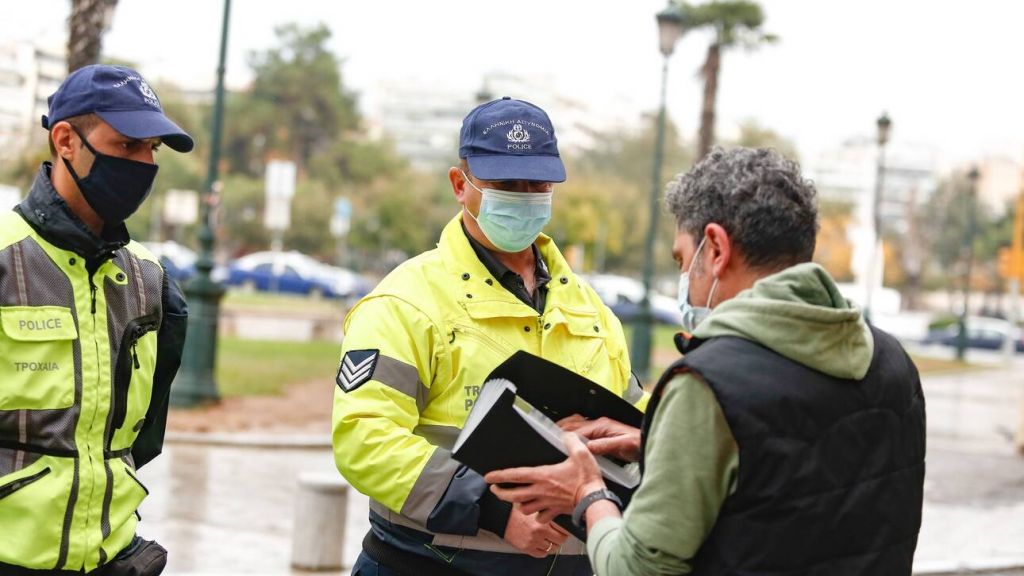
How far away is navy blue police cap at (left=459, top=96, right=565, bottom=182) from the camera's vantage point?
10.8 ft

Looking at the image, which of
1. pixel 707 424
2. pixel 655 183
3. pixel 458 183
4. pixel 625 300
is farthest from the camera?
pixel 625 300

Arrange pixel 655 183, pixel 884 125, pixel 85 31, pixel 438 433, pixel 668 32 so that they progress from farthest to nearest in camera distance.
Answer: pixel 884 125, pixel 655 183, pixel 668 32, pixel 85 31, pixel 438 433

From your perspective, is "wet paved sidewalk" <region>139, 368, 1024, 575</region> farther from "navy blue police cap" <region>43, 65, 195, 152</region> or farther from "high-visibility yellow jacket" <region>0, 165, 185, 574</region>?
"navy blue police cap" <region>43, 65, 195, 152</region>

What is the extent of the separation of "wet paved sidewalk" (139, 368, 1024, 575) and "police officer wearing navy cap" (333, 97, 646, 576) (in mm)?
4922

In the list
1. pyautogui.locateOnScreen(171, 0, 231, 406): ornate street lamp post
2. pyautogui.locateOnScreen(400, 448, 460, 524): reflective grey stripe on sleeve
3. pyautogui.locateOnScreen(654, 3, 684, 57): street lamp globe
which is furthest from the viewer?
pyautogui.locateOnScreen(654, 3, 684, 57): street lamp globe

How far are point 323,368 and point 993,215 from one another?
77556mm

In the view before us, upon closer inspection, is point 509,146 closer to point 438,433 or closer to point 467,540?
point 438,433

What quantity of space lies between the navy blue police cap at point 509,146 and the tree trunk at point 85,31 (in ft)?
36.0

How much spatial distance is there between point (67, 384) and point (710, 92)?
97.0ft

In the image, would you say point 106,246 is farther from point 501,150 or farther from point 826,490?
point 826,490

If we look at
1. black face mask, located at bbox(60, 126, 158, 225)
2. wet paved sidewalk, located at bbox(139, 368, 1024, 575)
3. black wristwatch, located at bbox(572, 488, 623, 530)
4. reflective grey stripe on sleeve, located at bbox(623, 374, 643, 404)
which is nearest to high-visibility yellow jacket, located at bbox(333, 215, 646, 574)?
reflective grey stripe on sleeve, located at bbox(623, 374, 643, 404)

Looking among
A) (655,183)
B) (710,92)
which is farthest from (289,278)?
(655,183)

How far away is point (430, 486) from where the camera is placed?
299cm

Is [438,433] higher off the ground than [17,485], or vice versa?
[438,433]
